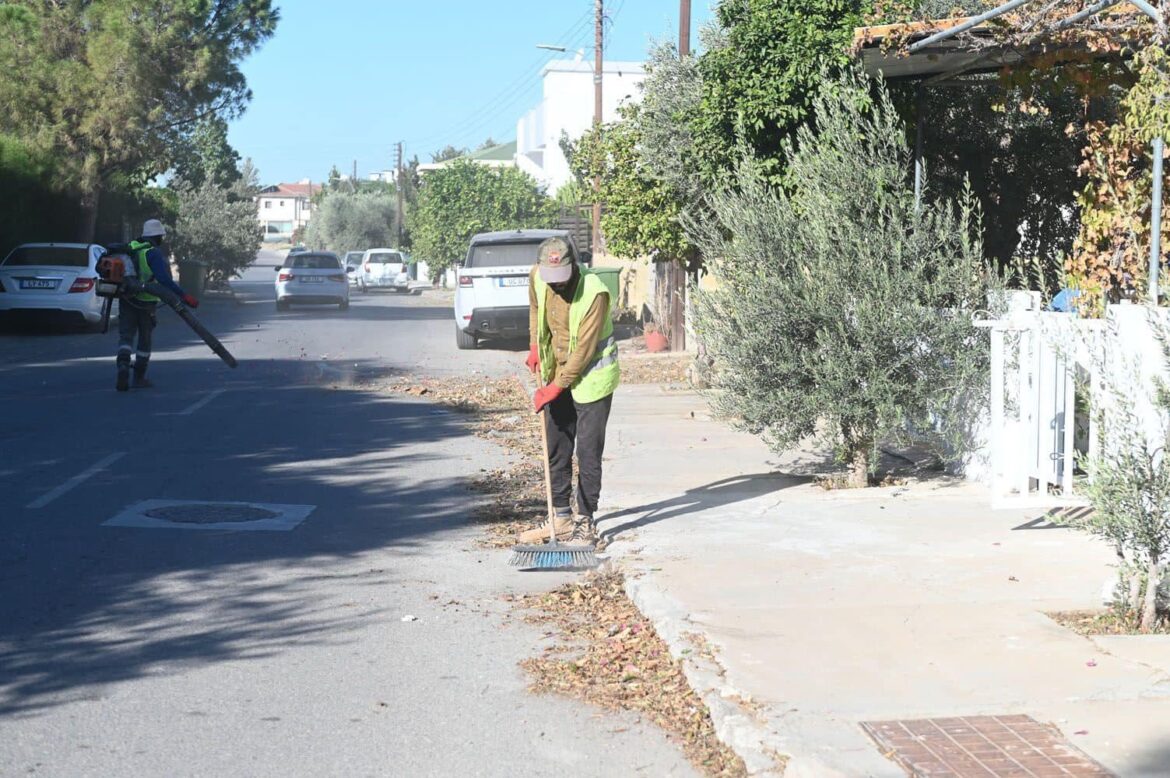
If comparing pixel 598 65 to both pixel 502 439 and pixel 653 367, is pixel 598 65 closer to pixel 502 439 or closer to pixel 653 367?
pixel 653 367

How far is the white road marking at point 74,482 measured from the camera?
927 centimetres

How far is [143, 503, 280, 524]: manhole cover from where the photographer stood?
8.94m

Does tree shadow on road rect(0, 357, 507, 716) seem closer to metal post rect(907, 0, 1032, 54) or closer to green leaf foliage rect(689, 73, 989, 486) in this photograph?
green leaf foliage rect(689, 73, 989, 486)

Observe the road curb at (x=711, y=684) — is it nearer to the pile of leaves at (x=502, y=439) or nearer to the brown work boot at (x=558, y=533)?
the brown work boot at (x=558, y=533)

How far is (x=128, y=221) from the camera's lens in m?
39.9

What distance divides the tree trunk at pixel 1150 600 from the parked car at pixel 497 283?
17.4 metres

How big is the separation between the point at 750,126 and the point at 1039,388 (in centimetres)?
603

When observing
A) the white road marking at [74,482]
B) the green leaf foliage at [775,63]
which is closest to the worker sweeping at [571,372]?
the white road marking at [74,482]

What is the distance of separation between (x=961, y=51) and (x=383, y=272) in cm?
4684

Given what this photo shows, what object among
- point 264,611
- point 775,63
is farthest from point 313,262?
point 264,611

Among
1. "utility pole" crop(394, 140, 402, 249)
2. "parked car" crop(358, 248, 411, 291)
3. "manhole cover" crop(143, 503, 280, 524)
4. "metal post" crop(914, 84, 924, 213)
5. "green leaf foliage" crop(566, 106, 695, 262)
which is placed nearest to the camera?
"manhole cover" crop(143, 503, 280, 524)

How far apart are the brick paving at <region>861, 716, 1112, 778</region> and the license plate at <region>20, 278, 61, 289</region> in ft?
75.0

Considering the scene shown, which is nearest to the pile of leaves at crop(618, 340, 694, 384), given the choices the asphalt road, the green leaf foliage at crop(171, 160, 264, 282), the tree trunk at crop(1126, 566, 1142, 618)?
the asphalt road

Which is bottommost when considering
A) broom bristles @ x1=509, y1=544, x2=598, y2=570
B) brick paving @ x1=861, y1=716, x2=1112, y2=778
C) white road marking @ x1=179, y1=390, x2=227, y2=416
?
brick paving @ x1=861, y1=716, x2=1112, y2=778
